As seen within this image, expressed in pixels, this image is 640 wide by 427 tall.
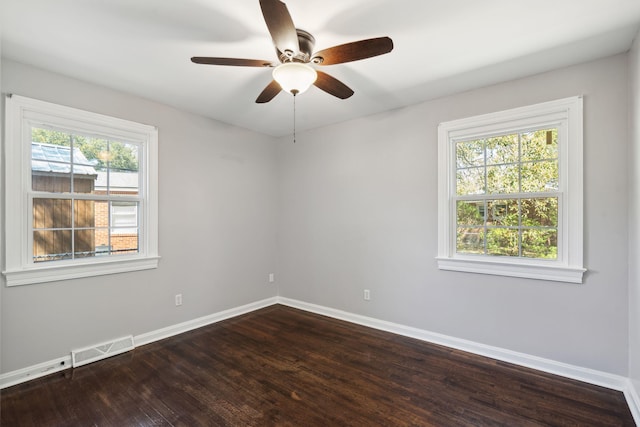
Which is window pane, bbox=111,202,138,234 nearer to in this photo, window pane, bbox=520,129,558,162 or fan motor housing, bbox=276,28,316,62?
fan motor housing, bbox=276,28,316,62

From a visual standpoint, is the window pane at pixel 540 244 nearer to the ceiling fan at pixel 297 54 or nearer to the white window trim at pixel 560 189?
the white window trim at pixel 560 189

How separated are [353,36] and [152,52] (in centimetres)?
151

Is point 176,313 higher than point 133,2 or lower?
lower

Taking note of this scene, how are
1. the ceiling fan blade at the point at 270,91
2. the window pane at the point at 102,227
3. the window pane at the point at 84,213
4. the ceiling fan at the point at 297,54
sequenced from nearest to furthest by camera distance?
the ceiling fan at the point at 297,54 < the ceiling fan blade at the point at 270,91 < the window pane at the point at 84,213 < the window pane at the point at 102,227

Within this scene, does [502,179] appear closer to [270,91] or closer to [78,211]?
[270,91]

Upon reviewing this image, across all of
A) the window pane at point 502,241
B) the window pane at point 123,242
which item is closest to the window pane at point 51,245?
the window pane at point 123,242

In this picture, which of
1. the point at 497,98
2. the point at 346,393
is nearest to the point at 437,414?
the point at 346,393

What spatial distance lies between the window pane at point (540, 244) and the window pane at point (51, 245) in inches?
163

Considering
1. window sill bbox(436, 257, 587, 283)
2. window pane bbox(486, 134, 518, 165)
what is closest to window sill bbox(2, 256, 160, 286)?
window sill bbox(436, 257, 587, 283)

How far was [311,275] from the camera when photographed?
425cm

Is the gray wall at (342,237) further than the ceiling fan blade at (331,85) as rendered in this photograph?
Yes

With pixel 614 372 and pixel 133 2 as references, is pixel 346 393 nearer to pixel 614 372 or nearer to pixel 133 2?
pixel 614 372

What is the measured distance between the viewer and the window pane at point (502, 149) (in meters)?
2.84

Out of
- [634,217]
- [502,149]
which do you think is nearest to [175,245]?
[502,149]
